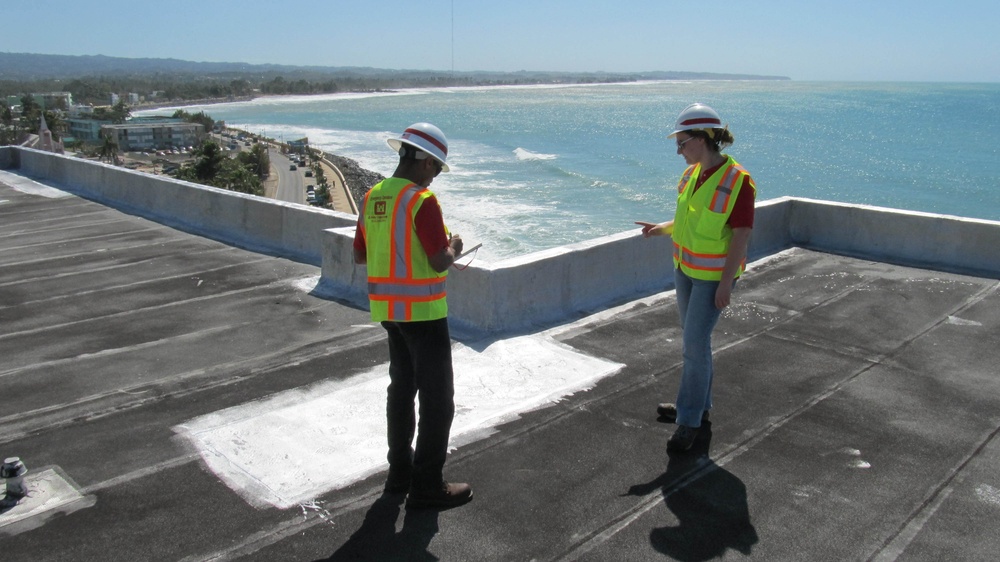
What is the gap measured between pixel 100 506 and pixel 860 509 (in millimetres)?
3604

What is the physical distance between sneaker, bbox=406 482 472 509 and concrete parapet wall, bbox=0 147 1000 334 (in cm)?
251

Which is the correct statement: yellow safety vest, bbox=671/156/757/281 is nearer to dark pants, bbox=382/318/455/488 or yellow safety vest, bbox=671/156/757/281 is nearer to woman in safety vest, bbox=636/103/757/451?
woman in safety vest, bbox=636/103/757/451

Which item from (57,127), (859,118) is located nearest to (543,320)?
(57,127)

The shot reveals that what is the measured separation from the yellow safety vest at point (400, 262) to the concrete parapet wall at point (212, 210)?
4752 mm

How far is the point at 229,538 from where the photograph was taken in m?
3.53

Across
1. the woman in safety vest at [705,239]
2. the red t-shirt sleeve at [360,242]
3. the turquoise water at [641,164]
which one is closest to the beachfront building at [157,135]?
the turquoise water at [641,164]

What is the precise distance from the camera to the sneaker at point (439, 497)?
12.4ft

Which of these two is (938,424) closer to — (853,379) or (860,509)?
(853,379)

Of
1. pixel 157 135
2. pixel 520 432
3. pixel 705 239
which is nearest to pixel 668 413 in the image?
pixel 520 432

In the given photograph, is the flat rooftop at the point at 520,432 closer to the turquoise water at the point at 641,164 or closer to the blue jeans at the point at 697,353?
the blue jeans at the point at 697,353

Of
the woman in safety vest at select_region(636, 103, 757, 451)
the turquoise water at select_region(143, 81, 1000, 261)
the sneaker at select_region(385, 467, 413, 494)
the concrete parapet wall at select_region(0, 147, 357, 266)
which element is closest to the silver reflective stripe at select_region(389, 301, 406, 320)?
the sneaker at select_region(385, 467, 413, 494)

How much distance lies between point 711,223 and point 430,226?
1668 millimetres

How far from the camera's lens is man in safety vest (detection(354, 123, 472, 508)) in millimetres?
3576

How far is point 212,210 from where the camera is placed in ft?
34.8
